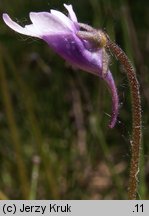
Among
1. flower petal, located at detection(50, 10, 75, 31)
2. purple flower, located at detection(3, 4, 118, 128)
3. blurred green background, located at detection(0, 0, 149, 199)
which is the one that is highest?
blurred green background, located at detection(0, 0, 149, 199)

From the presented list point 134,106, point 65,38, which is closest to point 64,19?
point 65,38

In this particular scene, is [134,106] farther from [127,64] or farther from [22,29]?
[22,29]

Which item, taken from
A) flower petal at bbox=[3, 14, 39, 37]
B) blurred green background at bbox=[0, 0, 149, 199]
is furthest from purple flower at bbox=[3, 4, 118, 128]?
blurred green background at bbox=[0, 0, 149, 199]

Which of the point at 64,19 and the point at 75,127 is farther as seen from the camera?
the point at 75,127

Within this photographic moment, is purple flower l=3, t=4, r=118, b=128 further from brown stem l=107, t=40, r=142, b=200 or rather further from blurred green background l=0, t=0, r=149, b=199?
blurred green background l=0, t=0, r=149, b=199

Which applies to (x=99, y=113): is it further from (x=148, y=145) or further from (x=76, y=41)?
(x=76, y=41)

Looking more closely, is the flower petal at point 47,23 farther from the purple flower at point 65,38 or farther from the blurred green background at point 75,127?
the blurred green background at point 75,127
